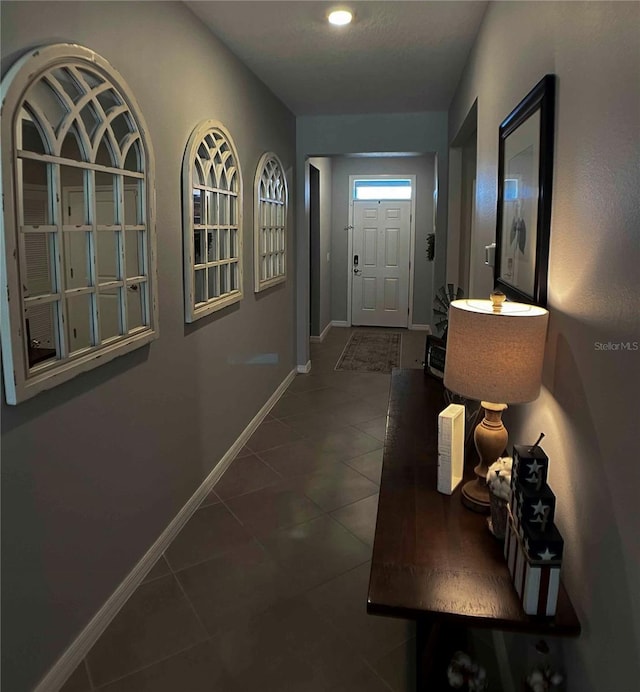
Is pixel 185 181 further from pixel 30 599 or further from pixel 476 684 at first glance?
pixel 476 684

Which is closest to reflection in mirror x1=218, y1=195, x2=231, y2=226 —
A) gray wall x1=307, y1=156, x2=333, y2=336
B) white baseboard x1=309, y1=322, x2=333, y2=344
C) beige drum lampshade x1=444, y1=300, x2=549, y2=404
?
beige drum lampshade x1=444, y1=300, x2=549, y2=404

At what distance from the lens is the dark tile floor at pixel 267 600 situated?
1860 millimetres

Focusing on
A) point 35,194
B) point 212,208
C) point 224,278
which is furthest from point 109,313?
point 224,278

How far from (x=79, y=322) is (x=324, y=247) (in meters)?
6.04

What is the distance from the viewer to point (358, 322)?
27.6ft

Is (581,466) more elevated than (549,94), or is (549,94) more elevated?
(549,94)

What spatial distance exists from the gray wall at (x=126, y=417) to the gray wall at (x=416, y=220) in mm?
4395

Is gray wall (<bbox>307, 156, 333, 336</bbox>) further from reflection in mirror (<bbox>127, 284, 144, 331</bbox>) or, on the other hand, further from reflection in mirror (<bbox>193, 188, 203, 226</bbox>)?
reflection in mirror (<bbox>127, 284, 144, 331</bbox>)

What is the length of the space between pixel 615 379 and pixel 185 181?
2.17 meters

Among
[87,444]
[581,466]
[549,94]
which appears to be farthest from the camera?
[87,444]

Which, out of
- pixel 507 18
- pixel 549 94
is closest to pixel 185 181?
pixel 507 18

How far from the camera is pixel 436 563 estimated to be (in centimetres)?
135

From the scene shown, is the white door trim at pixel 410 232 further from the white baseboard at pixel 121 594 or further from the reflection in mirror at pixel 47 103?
the reflection in mirror at pixel 47 103

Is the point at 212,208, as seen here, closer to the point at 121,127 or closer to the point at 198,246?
the point at 198,246
